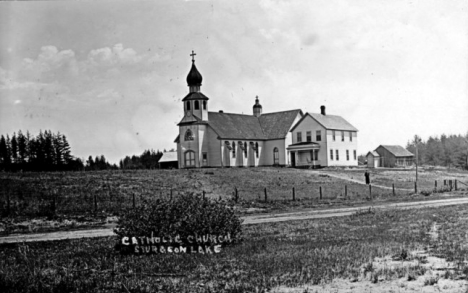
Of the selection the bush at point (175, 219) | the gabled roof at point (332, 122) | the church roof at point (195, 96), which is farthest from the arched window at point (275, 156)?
the bush at point (175, 219)

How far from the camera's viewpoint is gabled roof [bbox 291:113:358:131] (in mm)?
69125

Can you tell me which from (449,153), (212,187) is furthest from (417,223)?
(449,153)

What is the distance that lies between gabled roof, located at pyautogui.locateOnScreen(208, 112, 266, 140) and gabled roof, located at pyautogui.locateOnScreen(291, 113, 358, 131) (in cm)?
555

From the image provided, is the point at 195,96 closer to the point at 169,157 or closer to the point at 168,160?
the point at 168,160

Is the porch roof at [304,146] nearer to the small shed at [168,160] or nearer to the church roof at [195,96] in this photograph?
the church roof at [195,96]

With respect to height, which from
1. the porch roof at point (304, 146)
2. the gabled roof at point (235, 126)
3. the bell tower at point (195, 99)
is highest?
the bell tower at point (195, 99)

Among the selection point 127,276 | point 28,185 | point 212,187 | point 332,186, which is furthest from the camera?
point 332,186

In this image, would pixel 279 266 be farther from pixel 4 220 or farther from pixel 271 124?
pixel 271 124

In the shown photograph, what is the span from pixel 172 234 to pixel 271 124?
5991 centimetres

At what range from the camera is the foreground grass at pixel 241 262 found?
1049 centimetres

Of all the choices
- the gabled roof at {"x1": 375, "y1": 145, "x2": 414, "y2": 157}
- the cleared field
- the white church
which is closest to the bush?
the cleared field

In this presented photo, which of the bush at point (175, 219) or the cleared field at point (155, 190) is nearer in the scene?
the bush at point (175, 219)

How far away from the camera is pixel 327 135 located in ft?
223

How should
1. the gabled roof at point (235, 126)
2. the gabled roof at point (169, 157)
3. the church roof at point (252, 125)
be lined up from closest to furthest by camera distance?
1. the gabled roof at point (235, 126)
2. the church roof at point (252, 125)
3. the gabled roof at point (169, 157)
